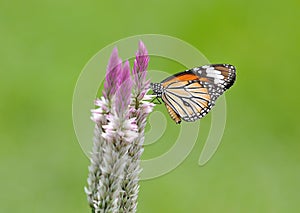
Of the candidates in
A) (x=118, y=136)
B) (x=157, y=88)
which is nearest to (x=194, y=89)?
(x=157, y=88)

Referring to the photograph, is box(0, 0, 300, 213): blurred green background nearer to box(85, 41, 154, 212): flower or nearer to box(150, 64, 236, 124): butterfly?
box(150, 64, 236, 124): butterfly

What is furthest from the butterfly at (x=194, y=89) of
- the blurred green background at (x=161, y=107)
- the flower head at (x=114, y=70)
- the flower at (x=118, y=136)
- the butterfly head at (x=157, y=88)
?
the blurred green background at (x=161, y=107)

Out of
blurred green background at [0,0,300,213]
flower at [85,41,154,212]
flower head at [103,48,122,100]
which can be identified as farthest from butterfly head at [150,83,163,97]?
blurred green background at [0,0,300,213]

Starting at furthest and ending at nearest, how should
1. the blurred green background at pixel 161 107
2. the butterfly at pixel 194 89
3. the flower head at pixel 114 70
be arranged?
the blurred green background at pixel 161 107
the butterfly at pixel 194 89
the flower head at pixel 114 70

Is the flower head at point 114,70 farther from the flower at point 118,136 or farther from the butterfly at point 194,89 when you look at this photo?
the butterfly at point 194,89

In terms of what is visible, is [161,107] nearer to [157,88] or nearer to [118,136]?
[157,88]

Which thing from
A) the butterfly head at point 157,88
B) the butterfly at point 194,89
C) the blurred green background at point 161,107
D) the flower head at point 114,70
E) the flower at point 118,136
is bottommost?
the flower at point 118,136
